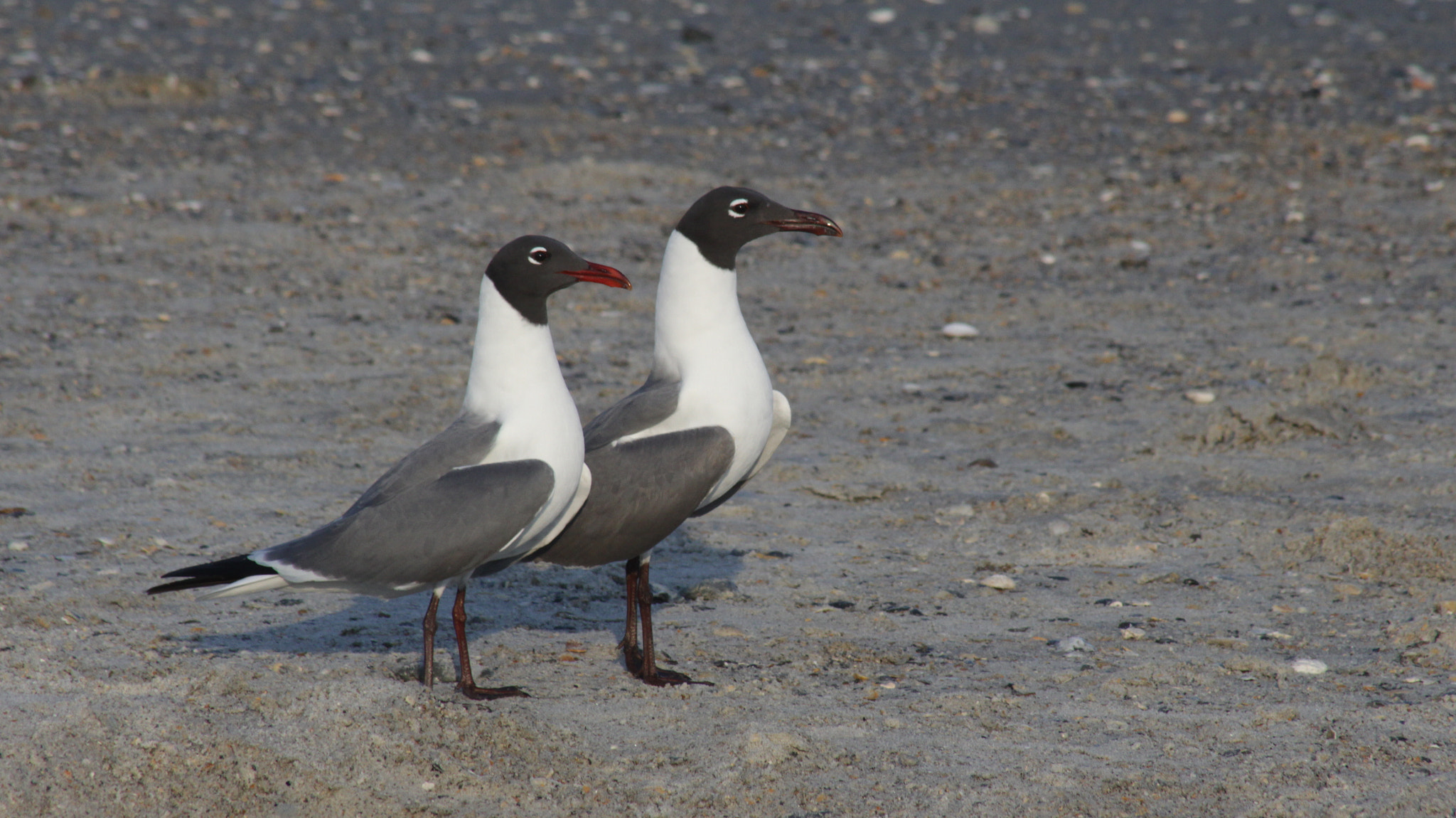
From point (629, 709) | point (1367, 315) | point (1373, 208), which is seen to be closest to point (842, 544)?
point (629, 709)

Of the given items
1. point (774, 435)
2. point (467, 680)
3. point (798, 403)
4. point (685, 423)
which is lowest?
point (798, 403)

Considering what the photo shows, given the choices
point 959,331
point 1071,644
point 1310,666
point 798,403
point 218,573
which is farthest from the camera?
point 959,331

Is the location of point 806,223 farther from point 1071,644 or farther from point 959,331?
point 959,331

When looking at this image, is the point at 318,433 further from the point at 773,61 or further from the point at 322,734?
the point at 773,61

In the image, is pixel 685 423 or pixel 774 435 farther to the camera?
pixel 774 435

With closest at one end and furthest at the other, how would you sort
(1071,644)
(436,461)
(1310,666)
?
(436,461), (1310,666), (1071,644)

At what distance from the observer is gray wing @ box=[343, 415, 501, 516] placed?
447cm

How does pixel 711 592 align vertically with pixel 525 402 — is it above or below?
below

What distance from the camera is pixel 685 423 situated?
4.98 metres

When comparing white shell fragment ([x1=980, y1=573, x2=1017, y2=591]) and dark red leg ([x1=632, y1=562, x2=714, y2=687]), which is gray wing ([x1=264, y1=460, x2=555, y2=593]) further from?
white shell fragment ([x1=980, y1=573, x2=1017, y2=591])

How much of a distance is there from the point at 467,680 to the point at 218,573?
32.8 inches

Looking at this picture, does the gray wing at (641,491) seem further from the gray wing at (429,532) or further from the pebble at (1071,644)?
the pebble at (1071,644)

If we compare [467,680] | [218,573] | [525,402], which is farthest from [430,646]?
[525,402]

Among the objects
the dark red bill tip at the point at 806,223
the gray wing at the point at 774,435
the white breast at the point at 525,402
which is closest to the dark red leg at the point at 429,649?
the white breast at the point at 525,402
